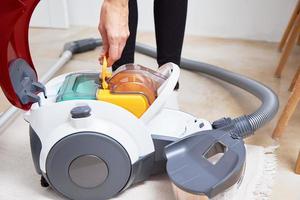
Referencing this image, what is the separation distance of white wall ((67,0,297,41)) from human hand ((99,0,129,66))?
1.02m

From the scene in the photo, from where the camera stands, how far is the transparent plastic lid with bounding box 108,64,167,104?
72cm

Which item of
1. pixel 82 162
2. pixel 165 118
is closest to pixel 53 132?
pixel 82 162

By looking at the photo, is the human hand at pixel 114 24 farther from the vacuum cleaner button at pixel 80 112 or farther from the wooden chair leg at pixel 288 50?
the wooden chair leg at pixel 288 50

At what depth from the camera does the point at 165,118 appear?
785mm

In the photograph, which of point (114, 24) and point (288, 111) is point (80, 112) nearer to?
point (114, 24)

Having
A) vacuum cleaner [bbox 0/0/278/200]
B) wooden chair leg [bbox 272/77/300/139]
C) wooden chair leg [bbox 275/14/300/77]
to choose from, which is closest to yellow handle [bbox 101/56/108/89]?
vacuum cleaner [bbox 0/0/278/200]

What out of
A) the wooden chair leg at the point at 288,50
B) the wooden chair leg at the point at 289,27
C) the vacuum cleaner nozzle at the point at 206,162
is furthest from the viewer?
the wooden chair leg at the point at 289,27

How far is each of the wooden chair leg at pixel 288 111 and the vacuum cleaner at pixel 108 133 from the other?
0.21 meters

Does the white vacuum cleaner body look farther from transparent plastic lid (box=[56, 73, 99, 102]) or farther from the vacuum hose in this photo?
the vacuum hose

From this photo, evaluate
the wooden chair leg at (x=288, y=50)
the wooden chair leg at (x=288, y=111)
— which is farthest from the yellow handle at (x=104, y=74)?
the wooden chair leg at (x=288, y=50)

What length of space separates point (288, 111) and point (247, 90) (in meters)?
0.23

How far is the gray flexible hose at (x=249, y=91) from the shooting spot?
83 centimetres

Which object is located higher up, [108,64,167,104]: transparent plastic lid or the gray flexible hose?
[108,64,167,104]: transparent plastic lid

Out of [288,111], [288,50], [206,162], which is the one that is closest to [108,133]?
[206,162]
